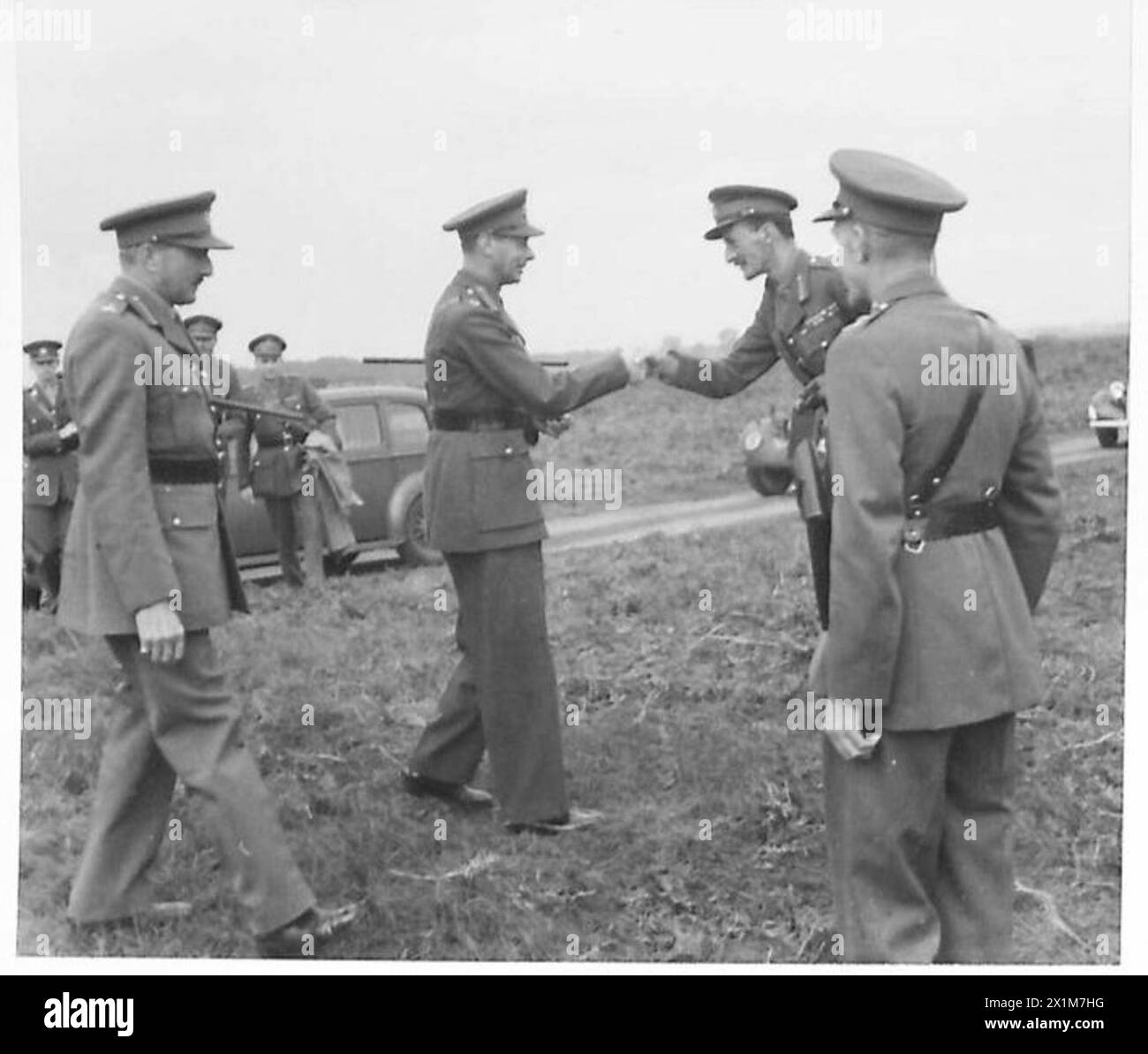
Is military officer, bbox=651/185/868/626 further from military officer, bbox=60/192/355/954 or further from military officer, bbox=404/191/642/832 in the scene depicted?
military officer, bbox=60/192/355/954

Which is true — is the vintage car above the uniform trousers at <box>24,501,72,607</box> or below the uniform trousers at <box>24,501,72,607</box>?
above

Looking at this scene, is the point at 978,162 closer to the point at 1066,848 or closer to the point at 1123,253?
the point at 1123,253

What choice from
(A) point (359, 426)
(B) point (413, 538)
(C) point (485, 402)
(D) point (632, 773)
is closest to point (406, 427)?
(A) point (359, 426)

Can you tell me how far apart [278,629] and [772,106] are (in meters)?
2.04

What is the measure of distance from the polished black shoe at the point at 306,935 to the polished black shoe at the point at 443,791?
470 millimetres

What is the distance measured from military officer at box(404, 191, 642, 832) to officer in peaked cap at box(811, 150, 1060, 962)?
3.18 ft

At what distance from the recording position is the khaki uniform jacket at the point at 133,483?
360 centimetres

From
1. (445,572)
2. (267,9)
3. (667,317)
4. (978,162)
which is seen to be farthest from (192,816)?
(978,162)

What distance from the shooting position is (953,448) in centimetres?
322
